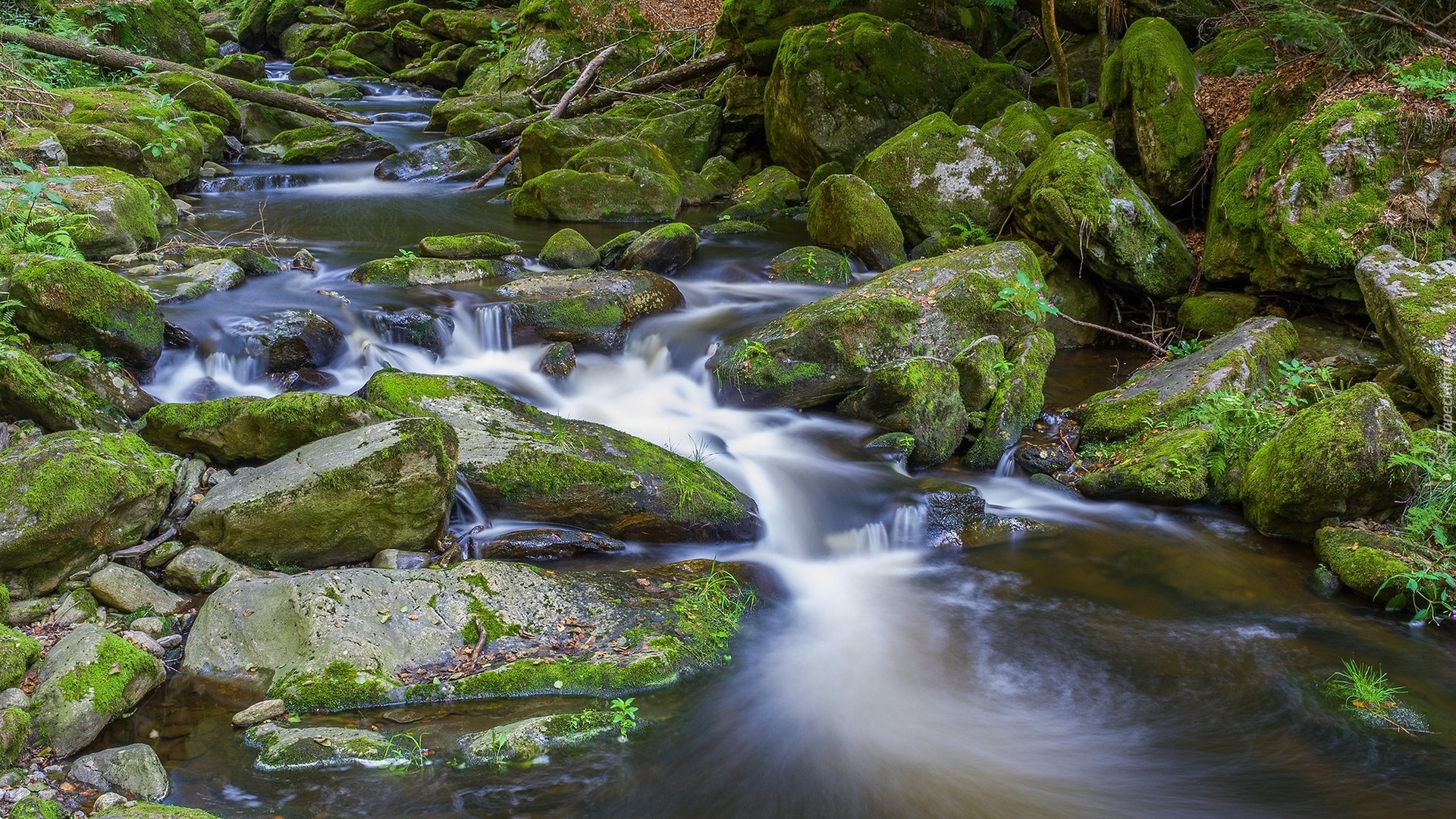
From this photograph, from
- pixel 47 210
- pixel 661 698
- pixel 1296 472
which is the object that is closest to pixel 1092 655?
pixel 1296 472

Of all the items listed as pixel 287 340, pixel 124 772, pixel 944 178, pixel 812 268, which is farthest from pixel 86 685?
pixel 944 178

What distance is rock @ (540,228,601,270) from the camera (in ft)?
33.4

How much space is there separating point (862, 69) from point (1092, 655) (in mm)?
10839

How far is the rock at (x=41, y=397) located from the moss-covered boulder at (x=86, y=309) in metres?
0.60

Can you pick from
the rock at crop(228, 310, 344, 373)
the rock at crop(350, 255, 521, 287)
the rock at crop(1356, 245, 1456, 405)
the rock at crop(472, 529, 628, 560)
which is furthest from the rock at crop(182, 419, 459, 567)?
the rock at crop(1356, 245, 1456, 405)

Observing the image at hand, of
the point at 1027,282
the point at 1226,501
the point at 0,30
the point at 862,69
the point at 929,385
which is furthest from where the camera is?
the point at 862,69

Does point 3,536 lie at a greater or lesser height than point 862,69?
lesser

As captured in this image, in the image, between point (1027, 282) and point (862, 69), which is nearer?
point (1027, 282)

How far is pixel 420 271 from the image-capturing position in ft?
31.1

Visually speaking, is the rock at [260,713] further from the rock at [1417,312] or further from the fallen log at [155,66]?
the fallen log at [155,66]

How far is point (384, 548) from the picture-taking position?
5082mm

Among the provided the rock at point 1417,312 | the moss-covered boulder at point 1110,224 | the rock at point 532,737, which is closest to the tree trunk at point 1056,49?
the moss-covered boulder at point 1110,224

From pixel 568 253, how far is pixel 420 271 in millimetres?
1649

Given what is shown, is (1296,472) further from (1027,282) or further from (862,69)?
(862,69)
